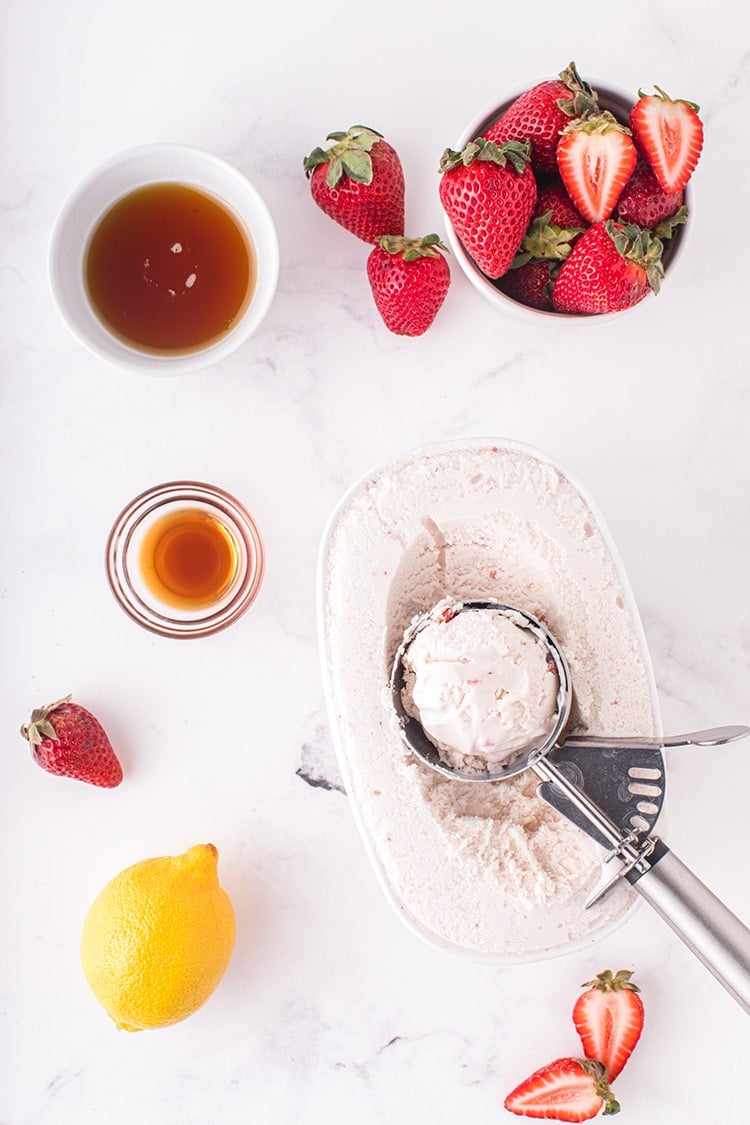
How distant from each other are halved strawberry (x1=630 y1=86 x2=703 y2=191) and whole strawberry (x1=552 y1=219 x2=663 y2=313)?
60 mm

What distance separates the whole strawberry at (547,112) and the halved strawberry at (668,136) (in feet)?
0.17

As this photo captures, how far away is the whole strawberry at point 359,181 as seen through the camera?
1.04m

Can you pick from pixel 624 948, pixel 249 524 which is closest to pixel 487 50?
pixel 249 524

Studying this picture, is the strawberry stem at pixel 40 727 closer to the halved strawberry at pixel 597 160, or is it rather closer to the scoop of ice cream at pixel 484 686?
the scoop of ice cream at pixel 484 686

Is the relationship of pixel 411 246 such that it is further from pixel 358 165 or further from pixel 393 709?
pixel 393 709

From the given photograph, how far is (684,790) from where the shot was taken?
1168 mm

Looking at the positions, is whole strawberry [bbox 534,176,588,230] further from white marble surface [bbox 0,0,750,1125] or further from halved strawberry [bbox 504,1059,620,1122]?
halved strawberry [bbox 504,1059,620,1122]

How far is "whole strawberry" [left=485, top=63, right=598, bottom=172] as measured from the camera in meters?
1.00

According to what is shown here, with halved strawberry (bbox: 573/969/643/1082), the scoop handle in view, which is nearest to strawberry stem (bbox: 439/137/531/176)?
the scoop handle

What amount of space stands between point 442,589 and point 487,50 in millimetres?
617

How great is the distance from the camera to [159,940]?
1042 millimetres

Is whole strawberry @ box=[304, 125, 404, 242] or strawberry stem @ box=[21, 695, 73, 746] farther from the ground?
whole strawberry @ box=[304, 125, 404, 242]

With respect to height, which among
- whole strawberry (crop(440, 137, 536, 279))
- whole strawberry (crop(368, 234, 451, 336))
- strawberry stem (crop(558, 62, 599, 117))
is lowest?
whole strawberry (crop(368, 234, 451, 336))

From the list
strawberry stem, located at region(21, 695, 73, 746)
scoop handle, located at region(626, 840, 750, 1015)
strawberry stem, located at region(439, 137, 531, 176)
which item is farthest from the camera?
strawberry stem, located at region(21, 695, 73, 746)
